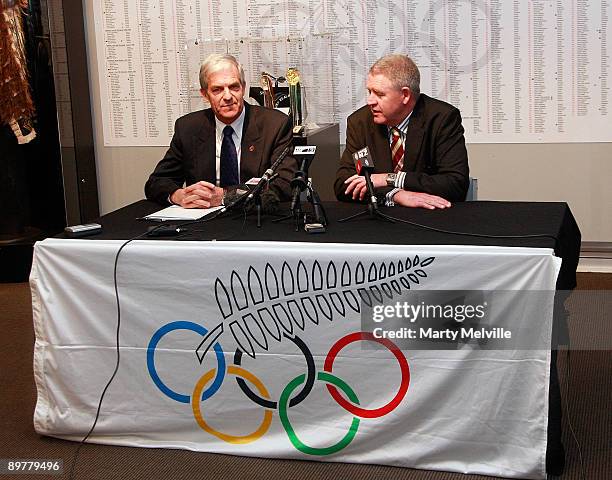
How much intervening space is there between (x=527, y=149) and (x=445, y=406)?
9.71ft

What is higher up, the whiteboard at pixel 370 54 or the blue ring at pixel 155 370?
the whiteboard at pixel 370 54

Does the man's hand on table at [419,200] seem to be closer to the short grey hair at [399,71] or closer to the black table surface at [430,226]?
the black table surface at [430,226]

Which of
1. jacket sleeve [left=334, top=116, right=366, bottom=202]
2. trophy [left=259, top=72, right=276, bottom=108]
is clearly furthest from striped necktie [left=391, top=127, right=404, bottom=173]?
trophy [left=259, top=72, right=276, bottom=108]

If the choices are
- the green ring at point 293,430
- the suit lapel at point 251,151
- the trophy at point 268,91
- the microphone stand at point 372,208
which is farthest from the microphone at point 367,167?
the trophy at point 268,91

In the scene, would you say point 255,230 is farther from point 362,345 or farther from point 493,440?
point 493,440

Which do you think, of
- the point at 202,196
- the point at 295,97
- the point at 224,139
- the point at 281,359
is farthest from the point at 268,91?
the point at 281,359

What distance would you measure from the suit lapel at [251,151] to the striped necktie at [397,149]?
582 mm

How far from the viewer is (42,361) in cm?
331

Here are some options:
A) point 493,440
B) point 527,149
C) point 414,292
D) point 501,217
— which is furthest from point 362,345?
point 527,149

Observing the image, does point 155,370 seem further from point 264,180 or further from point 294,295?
point 264,180

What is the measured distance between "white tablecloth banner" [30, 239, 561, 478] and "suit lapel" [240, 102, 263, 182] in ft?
3.60

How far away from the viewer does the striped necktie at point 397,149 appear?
13.2 ft

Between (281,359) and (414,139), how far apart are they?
133 centimetres

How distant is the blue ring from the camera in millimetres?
3090
